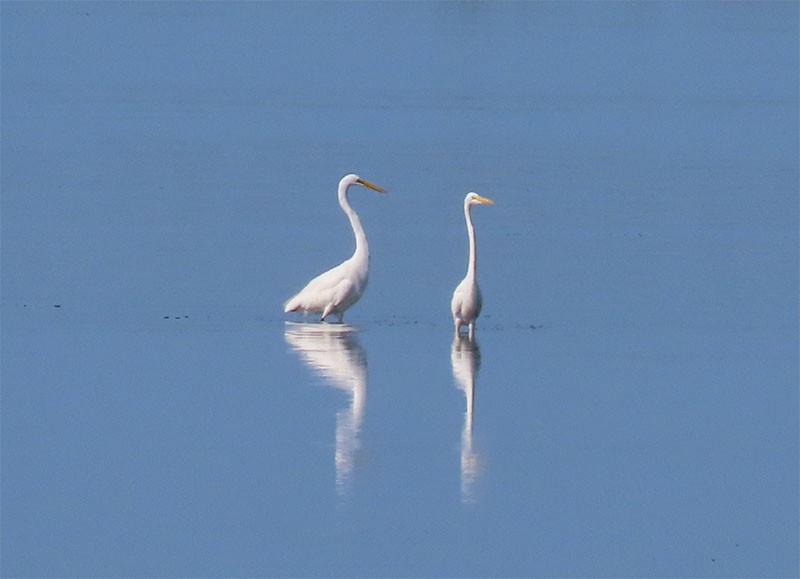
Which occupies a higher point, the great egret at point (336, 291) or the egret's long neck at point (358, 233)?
the egret's long neck at point (358, 233)

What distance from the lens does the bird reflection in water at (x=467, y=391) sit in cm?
777

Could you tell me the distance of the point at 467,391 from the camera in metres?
9.48

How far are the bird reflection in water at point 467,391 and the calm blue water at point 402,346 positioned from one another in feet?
0.07

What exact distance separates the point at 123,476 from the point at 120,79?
81.7 ft

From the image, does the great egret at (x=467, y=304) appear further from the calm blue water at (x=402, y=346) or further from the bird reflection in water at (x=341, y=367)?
the bird reflection in water at (x=341, y=367)

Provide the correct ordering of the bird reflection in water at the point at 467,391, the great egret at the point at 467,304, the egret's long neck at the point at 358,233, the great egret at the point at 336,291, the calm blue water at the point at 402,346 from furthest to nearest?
the egret's long neck at the point at 358,233, the great egret at the point at 336,291, the great egret at the point at 467,304, the bird reflection in water at the point at 467,391, the calm blue water at the point at 402,346

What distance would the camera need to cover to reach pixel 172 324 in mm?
11219

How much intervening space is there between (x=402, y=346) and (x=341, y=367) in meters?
0.73

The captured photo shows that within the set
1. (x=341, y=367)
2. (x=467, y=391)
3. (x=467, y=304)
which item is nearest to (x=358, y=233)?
(x=467, y=304)

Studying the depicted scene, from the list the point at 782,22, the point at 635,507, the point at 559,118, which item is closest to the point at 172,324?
the point at 635,507

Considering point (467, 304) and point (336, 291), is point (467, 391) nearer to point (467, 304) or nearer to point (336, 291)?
point (467, 304)

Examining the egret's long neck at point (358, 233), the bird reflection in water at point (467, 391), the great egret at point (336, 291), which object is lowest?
the bird reflection in water at point (467, 391)

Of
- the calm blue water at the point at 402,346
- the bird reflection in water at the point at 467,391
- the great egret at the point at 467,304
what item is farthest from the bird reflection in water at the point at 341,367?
the great egret at the point at 467,304

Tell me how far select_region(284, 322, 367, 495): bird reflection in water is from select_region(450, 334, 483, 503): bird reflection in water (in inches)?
17.5
